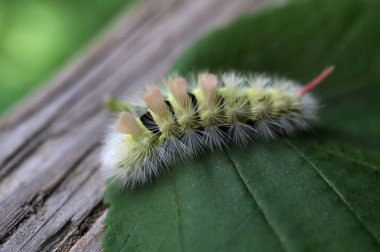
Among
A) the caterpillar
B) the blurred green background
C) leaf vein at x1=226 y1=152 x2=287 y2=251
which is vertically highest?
the blurred green background

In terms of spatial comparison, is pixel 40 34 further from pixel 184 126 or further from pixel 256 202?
pixel 256 202

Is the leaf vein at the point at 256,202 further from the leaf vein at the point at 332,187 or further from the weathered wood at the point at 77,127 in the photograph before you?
the weathered wood at the point at 77,127

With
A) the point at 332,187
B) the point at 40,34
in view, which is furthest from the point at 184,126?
the point at 40,34

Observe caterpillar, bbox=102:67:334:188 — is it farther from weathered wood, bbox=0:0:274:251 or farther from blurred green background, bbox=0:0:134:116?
blurred green background, bbox=0:0:134:116

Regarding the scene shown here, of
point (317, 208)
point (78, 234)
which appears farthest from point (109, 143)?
point (317, 208)

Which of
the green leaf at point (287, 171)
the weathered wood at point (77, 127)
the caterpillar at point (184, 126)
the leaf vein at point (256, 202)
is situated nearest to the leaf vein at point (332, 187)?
the green leaf at point (287, 171)

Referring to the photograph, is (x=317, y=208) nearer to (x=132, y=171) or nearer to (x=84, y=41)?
(x=132, y=171)

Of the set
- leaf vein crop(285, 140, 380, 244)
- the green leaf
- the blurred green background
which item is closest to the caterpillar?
the green leaf
